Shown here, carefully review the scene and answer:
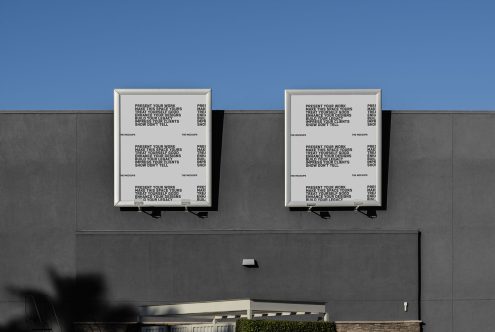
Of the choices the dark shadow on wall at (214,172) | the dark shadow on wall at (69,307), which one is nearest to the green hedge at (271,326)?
the dark shadow on wall at (214,172)

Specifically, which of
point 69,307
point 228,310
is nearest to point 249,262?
point 228,310

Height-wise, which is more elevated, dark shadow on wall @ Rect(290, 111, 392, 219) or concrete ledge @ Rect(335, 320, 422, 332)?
dark shadow on wall @ Rect(290, 111, 392, 219)

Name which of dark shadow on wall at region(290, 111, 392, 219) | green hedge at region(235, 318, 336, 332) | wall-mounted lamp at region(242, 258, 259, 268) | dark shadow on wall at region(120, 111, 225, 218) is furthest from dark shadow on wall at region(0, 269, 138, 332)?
dark shadow on wall at region(290, 111, 392, 219)

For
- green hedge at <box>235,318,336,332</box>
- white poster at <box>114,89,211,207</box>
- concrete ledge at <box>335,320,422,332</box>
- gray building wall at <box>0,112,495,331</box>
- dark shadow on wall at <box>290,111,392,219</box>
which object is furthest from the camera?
dark shadow on wall at <box>290,111,392,219</box>

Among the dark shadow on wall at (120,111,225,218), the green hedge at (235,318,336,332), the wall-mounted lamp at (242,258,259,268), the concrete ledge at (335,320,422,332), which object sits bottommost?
the concrete ledge at (335,320,422,332)

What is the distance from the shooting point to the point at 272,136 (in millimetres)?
30688

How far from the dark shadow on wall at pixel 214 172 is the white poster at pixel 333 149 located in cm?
274

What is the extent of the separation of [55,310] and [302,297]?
950 cm

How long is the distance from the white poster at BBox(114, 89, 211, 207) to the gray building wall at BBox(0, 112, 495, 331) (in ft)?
2.85

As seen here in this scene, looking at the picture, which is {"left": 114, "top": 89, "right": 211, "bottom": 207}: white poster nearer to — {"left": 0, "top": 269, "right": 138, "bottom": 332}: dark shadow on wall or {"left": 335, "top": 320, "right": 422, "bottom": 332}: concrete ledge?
{"left": 0, "top": 269, "right": 138, "bottom": 332}: dark shadow on wall

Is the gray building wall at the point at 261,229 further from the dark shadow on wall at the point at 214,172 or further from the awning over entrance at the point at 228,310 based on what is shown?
the awning over entrance at the point at 228,310

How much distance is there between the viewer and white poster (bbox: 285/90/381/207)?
98.4ft

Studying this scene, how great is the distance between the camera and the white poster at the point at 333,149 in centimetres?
3000

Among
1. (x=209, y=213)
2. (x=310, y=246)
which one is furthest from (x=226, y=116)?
Result: (x=310, y=246)
